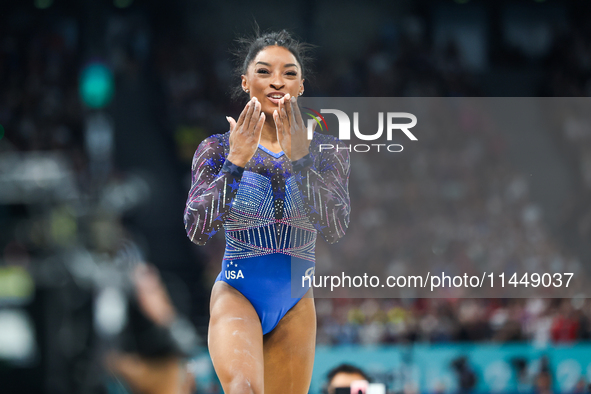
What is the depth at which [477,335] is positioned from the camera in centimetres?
498

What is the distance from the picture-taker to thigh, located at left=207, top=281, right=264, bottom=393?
2238mm

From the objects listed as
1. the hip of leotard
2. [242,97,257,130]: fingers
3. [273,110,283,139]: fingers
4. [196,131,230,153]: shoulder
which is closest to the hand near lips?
[273,110,283,139]: fingers

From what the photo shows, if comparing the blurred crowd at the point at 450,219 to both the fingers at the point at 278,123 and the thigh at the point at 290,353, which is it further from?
the thigh at the point at 290,353

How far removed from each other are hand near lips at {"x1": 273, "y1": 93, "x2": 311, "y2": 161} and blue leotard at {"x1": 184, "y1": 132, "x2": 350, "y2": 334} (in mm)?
42

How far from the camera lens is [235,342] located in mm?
2309

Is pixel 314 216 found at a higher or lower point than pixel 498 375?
higher

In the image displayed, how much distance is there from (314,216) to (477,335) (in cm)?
299

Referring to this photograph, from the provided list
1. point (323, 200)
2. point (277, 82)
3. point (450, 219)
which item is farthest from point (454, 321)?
point (277, 82)

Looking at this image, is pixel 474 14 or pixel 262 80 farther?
pixel 474 14

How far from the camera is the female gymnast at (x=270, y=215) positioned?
96.5 inches

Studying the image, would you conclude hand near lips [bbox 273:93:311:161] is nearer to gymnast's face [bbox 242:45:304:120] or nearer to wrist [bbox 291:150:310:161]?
wrist [bbox 291:150:310:161]

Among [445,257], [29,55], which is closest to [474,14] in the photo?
[445,257]

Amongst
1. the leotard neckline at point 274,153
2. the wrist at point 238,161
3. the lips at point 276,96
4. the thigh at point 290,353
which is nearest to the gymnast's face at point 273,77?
the lips at point 276,96

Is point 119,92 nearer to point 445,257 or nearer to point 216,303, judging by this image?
point 445,257
